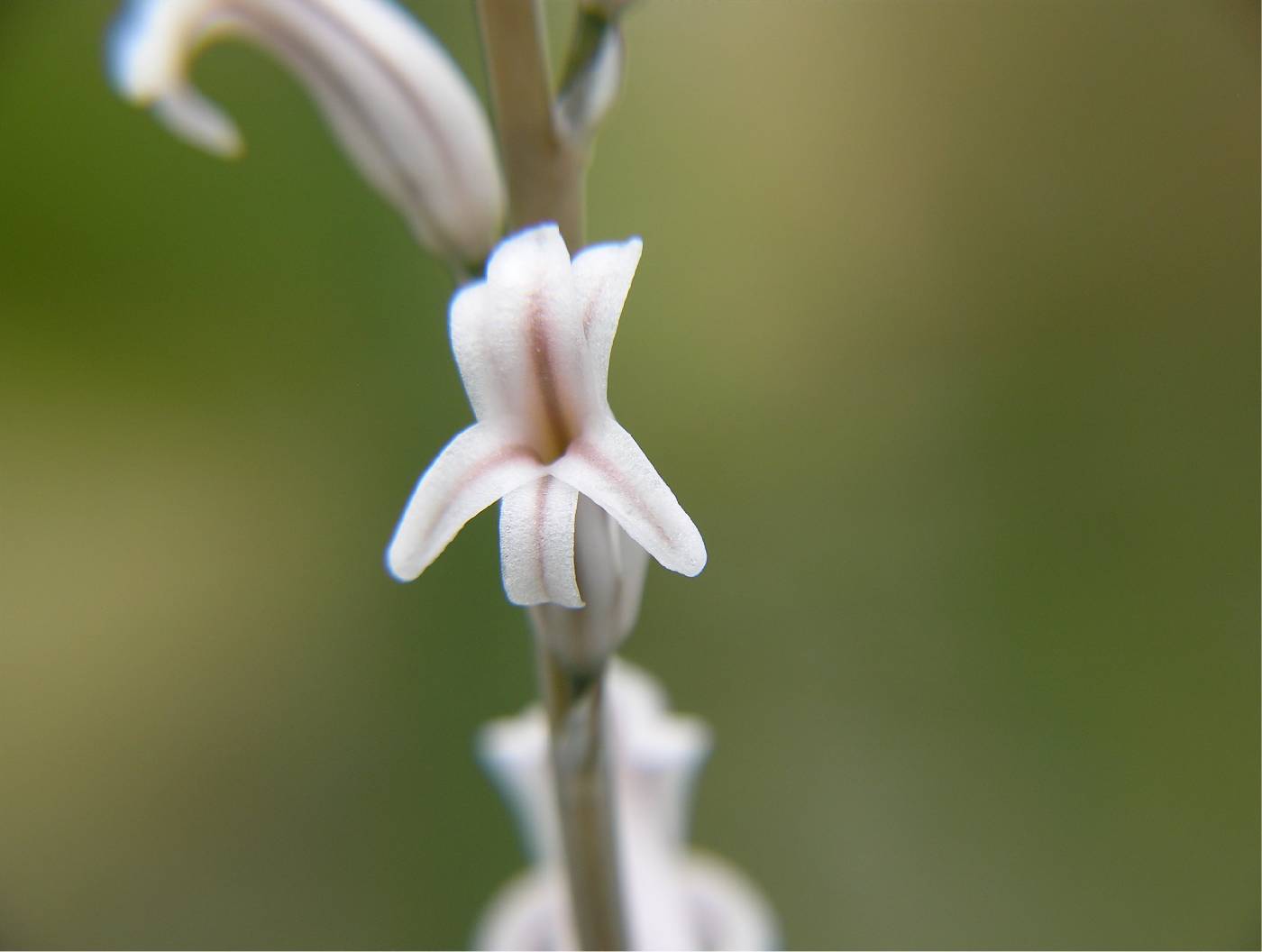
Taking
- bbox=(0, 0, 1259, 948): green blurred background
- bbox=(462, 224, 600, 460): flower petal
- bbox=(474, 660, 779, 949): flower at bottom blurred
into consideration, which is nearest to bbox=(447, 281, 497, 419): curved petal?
bbox=(462, 224, 600, 460): flower petal

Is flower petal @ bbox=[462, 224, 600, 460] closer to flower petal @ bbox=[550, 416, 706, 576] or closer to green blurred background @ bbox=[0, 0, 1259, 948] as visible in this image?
flower petal @ bbox=[550, 416, 706, 576]

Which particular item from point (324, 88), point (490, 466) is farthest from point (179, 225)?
point (490, 466)

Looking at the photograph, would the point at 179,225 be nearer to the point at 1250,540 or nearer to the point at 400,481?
the point at 400,481

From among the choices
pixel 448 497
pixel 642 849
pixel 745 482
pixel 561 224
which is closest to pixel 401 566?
pixel 448 497

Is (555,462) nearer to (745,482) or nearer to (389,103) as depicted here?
(389,103)

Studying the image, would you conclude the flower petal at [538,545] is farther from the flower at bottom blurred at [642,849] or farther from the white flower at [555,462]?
the flower at bottom blurred at [642,849]
